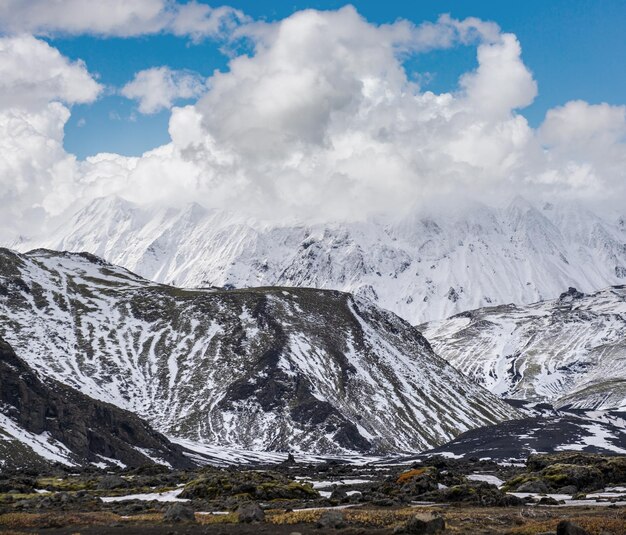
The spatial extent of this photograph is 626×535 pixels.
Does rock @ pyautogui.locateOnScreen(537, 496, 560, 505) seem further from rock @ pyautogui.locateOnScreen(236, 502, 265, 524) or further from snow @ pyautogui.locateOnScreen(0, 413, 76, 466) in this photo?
snow @ pyautogui.locateOnScreen(0, 413, 76, 466)

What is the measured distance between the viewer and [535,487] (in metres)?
72.6

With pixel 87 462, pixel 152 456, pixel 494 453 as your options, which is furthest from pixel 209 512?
pixel 494 453

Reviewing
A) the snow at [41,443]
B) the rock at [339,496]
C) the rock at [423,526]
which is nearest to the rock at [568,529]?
the rock at [423,526]

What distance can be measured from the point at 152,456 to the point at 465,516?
406 feet

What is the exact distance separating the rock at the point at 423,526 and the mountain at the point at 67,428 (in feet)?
328

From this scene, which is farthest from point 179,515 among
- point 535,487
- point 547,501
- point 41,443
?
point 41,443

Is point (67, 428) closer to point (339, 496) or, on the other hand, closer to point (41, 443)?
point (41, 443)

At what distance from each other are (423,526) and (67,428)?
126522 millimetres

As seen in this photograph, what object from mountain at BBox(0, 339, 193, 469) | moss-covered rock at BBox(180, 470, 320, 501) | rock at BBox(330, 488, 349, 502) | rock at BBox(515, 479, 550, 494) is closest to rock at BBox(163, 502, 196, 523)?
moss-covered rock at BBox(180, 470, 320, 501)

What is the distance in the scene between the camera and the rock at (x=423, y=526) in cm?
4209

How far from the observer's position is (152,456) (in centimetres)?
16350

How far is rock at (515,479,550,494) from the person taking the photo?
71812 mm

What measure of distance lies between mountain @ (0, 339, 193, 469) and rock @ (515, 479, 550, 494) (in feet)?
275

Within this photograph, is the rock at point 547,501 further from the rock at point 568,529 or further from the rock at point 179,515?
the rock at point 179,515
